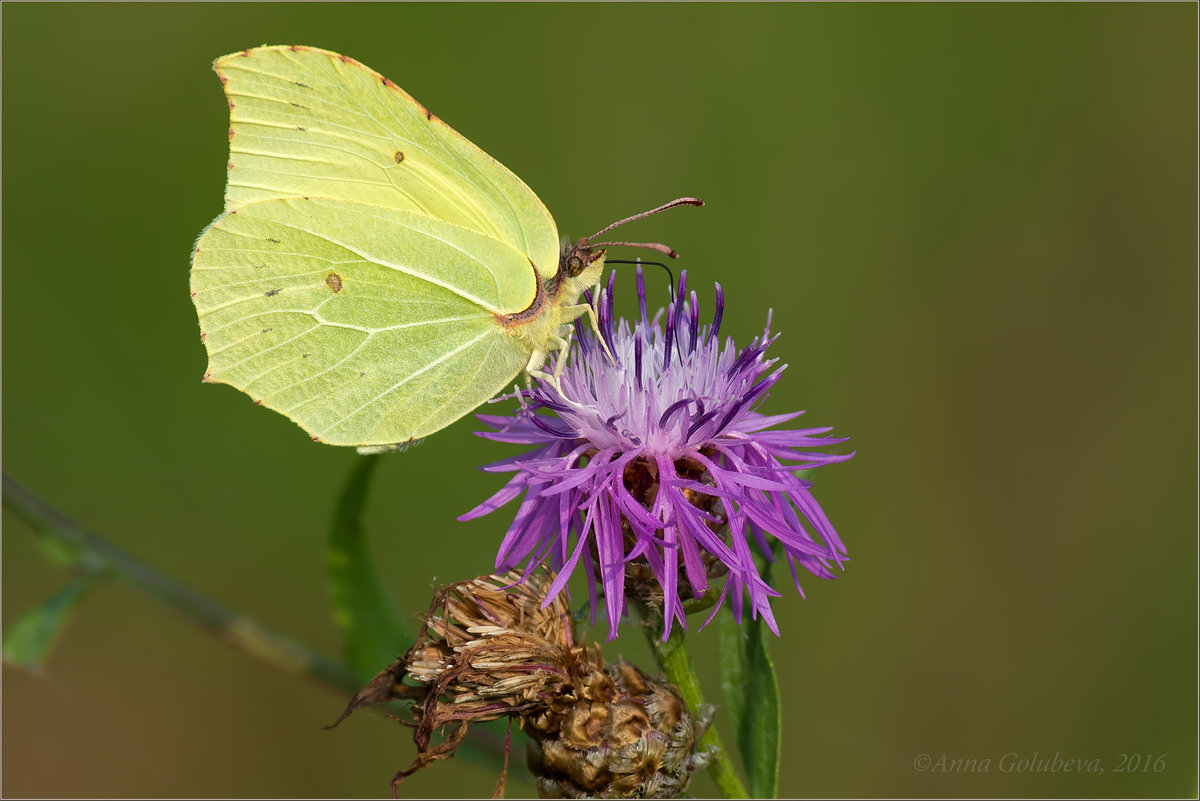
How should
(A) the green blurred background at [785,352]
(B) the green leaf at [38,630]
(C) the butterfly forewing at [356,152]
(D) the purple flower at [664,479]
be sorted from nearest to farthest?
(D) the purple flower at [664,479] → (C) the butterfly forewing at [356,152] → (B) the green leaf at [38,630] → (A) the green blurred background at [785,352]

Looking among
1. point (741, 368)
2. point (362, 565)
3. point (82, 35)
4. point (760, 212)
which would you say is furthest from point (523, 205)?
point (82, 35)

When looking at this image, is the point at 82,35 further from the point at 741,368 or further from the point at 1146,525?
the point at 1146,525

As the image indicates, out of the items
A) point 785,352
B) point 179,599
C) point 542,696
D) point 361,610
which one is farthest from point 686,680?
point 785,352

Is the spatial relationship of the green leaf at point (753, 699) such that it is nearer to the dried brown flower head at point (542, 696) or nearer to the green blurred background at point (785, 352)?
the dried brown flower head at point (542, 696)

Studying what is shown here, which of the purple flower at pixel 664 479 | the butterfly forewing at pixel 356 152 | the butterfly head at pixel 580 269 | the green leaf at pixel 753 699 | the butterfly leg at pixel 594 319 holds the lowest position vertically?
the green leaf at pixel 753 699

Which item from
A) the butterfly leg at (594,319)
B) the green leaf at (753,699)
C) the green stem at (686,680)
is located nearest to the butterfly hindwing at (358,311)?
the butterfly leg at (594,319)

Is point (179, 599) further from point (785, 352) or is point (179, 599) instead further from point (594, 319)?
point (785, 352)
